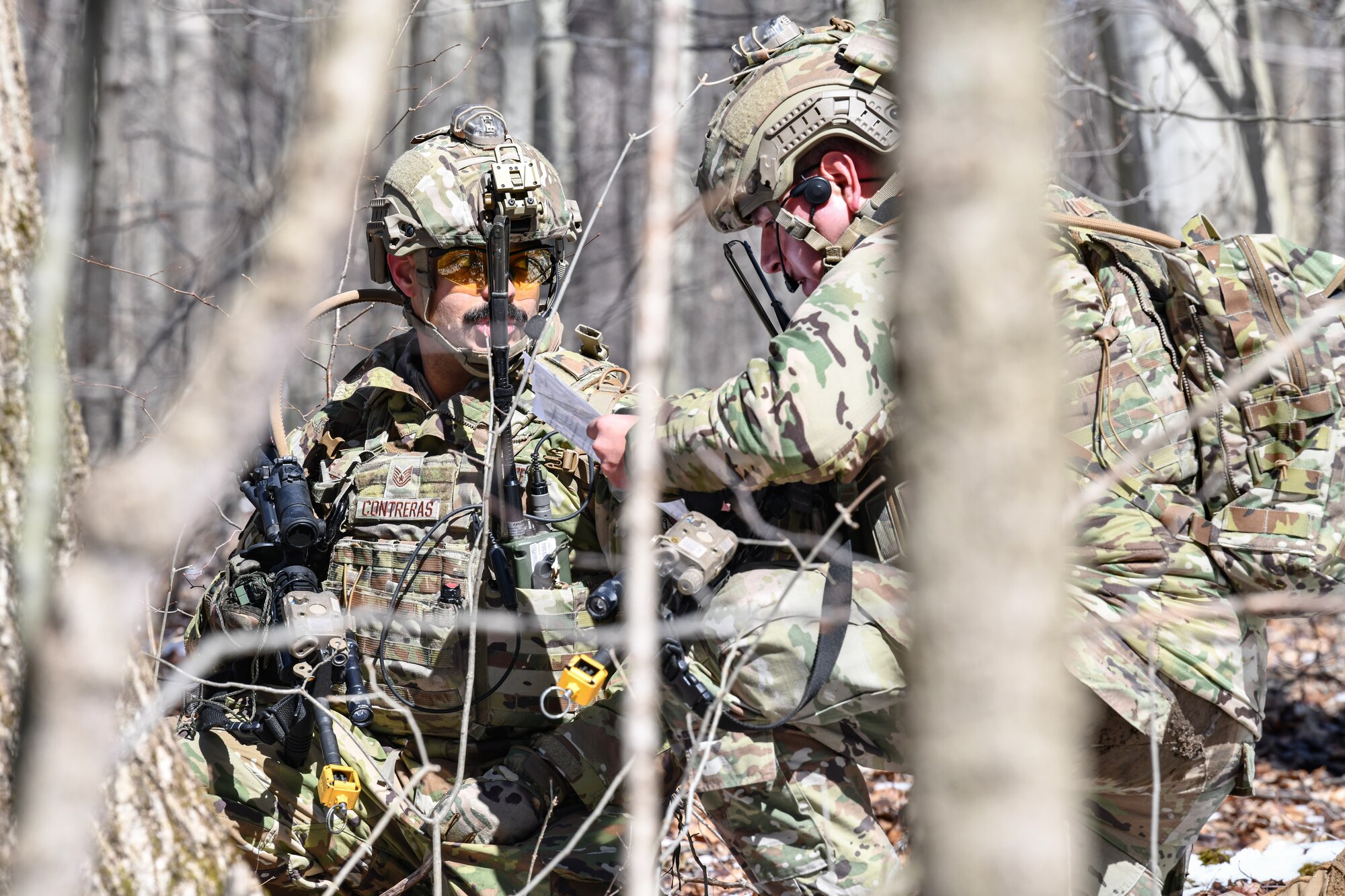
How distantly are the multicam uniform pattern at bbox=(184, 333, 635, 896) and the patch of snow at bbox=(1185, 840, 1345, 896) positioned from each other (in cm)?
173

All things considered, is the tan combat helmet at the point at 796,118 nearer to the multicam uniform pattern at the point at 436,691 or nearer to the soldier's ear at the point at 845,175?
the soldier's ear at the point at 845,175

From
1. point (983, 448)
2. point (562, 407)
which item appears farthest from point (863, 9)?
point (983, 448)

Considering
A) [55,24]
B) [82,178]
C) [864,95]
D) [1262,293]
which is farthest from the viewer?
[55,24]

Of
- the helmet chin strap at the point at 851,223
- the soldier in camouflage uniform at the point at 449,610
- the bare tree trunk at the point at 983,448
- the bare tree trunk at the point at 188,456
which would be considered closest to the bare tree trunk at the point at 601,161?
the soldier in camouflage uniform at the point at 449,610

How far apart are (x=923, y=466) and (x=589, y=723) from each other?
246 centimetres

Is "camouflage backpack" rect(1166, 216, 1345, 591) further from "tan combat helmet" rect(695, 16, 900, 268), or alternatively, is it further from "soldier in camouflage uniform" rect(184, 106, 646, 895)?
"soldier in camouflage uniform" rect(184, 106, 646, 895)

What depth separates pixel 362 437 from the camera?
3.84 m

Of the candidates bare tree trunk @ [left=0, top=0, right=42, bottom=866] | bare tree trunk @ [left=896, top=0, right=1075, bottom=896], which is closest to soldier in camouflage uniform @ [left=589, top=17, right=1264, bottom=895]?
bare tree trunk @ [left=0, top=0, right=42, bottom=866]

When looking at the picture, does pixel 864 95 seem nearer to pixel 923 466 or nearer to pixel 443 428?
pixel 443 428

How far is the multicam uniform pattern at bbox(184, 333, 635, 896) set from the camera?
10.9 feet

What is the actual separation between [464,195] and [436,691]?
4.44 ft

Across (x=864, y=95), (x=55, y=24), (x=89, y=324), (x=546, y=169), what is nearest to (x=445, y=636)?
(x=546, y=169)

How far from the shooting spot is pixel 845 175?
115 inches

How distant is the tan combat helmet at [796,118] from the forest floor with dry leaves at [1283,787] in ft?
4.88
